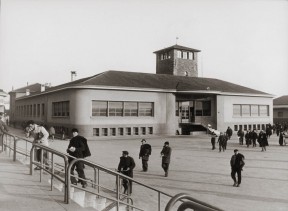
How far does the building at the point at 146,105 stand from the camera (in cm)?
3275

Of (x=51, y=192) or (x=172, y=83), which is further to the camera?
(x=172, y=83)

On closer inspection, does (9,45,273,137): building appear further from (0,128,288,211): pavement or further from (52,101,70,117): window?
(0,128,288,211): pavement

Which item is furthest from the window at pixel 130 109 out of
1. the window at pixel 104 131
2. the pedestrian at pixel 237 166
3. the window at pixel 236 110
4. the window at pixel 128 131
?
the pedestrian at pixel 237 166

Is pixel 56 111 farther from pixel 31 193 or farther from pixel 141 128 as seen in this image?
pixel 31 193

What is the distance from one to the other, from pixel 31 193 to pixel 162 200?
14.6 ft

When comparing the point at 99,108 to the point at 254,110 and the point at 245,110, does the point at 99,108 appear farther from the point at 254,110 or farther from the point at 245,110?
the point at 254,110

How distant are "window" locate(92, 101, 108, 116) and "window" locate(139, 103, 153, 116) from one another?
4441mm

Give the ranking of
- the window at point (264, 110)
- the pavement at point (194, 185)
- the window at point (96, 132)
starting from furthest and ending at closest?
the window at point (264, 110), the window at point (96, 132), the pavement at point (194, 185)

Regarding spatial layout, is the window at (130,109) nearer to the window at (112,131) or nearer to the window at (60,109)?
the window at (112,131)

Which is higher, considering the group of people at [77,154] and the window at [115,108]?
the window at [115,108]

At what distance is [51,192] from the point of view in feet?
22.9

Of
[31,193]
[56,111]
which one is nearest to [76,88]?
[56,111]

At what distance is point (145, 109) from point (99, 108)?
5.79m

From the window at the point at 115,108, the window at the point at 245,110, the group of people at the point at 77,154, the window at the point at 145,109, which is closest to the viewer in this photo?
the group of people at the point at 77,154
